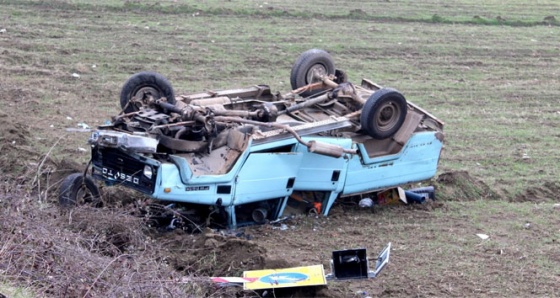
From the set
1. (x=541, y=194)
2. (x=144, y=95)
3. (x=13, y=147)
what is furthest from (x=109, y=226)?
(x=541, y=194)

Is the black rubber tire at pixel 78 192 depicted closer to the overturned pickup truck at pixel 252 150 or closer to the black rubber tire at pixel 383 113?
the overturned pickup truck at pixel 252 150

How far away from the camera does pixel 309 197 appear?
10.9 metres

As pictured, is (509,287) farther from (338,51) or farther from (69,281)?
(338,51)

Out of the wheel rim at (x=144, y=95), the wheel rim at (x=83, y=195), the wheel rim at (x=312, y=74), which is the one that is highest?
the wheel rim at (x=312, y=74)

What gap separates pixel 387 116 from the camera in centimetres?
1104

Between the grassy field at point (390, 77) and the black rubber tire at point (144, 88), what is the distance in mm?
1406

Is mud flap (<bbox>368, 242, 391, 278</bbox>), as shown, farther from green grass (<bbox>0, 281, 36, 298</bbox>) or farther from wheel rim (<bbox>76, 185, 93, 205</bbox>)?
green grass (<bbox>0, 281, 36, 298</bbox>)

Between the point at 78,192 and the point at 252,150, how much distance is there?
1.85 m

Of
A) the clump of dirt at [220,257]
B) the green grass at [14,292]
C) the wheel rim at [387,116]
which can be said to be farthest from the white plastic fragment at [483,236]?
the green grass at [14,292]

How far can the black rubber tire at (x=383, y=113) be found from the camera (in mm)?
10805

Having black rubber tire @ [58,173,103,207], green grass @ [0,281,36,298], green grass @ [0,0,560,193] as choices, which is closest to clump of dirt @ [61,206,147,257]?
black rubber tire @ [58,173,103,207]

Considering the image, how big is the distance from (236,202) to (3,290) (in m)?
4.03

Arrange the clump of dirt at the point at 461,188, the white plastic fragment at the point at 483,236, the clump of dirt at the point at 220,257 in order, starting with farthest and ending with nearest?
the clump of dirt at the point at 461,188 < the white plastic fragment at the point at 483,236 < the clump of dirt at the point at 220,257

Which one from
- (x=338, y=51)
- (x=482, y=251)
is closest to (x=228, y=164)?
(x=482, y=251)
